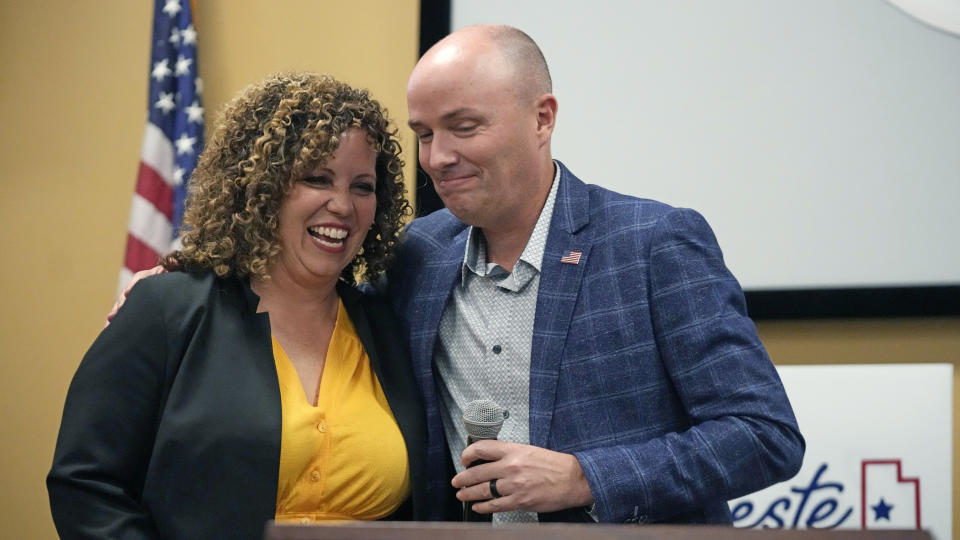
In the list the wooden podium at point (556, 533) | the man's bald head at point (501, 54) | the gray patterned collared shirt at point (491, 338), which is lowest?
the wooden podium at point (556, 533)

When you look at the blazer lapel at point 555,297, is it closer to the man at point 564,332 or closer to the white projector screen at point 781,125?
the man at point 564,332

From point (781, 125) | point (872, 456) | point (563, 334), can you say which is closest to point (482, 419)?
point (563, 334)

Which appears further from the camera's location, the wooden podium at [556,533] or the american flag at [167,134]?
the american flag at [167,134]

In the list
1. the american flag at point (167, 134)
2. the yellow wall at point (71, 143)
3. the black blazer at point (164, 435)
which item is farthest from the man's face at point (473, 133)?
the american flag at point (167, 134)

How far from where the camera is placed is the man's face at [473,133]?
2.09m

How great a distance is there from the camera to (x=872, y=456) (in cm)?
271

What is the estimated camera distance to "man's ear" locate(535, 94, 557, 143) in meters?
2.20

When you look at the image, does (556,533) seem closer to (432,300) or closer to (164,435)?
(164,435)

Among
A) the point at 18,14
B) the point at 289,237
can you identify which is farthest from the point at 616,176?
the point at 18,14

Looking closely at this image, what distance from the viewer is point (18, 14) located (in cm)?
365

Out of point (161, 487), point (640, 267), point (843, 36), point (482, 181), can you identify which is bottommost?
point (161, 487)

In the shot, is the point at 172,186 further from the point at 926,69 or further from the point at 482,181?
the point at 926,69

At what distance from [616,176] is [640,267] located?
1233mm

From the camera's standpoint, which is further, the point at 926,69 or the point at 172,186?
the point at 172,186
